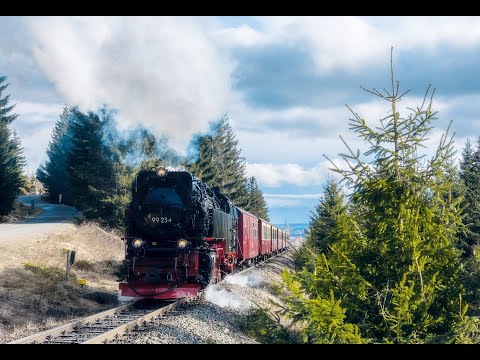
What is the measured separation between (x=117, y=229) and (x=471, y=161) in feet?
75.5

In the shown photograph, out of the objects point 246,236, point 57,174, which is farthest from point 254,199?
point 246,236

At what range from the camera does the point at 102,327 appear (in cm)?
1062

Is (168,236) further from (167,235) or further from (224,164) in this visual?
(224,164)

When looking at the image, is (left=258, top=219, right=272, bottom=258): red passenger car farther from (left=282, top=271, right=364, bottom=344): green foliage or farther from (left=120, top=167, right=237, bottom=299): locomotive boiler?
(left=282, top=271, right=364, bottom=344): green foliage

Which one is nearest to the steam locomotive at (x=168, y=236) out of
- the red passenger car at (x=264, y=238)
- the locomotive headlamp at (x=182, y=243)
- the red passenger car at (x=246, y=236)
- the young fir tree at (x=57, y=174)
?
the locomotive headlamp at (x=182, y=243)

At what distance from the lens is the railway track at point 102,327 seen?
9.19 meters

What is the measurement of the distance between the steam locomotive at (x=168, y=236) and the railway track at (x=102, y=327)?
588 millimetres

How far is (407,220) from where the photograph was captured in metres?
5.97

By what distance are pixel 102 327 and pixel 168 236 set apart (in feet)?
15.7

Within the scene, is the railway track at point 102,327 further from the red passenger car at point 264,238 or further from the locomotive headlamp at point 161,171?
the red passenger car at point 264,238

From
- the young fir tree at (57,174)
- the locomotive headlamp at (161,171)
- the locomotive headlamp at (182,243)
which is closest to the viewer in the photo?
the locomotive headlamp at (182,243)
